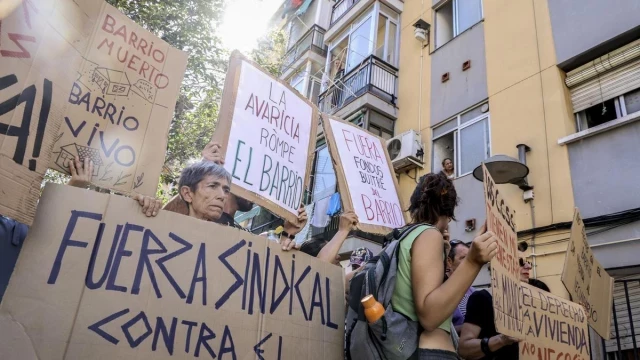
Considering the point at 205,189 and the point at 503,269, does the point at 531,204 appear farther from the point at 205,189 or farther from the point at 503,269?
the point at 205,189

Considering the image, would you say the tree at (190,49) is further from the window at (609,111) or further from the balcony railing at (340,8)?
the window at (609,111)

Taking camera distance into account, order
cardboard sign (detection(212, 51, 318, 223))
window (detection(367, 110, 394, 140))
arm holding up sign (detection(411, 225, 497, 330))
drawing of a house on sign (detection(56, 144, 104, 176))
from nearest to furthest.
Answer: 1. arm holding up sign (detection(411, 225, 497, 330))
2. drawing of a house on sign (detection(56, 144, 104, 176))
3. cardboard sign (detection(212, 51, 318, 223))
4. window (detection(367, 110, 394, 140))

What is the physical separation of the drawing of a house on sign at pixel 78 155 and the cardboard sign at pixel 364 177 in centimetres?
Result: 165

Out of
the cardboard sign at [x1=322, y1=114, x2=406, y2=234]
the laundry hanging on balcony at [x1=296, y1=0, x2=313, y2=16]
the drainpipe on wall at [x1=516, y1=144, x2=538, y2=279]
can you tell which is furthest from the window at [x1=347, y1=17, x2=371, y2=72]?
the cardboard sign at [x1=322, y1=114, x2=406, y2=234]

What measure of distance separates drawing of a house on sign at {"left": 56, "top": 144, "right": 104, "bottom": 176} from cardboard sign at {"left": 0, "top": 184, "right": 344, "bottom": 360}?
326mm

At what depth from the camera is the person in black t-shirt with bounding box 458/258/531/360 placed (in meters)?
2.37

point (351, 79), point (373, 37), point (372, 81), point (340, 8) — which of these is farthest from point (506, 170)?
point (340, 8)

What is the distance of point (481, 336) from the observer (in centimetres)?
251

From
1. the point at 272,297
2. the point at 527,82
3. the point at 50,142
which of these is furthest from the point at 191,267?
the point at 527,82

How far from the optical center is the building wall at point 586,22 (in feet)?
21.3

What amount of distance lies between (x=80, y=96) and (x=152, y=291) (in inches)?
40.8

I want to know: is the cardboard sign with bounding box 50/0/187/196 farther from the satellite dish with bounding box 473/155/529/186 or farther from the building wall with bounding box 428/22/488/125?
the building wall with bounding box 428/22/488/125

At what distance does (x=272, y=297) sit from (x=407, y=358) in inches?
26.9

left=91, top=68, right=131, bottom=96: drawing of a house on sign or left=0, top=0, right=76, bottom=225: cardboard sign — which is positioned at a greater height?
left=91, top=68, right=131, bottom=96: drawing of a house on sign
